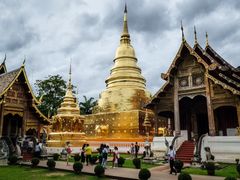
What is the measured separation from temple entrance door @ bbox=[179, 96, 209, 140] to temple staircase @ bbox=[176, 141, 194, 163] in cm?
274

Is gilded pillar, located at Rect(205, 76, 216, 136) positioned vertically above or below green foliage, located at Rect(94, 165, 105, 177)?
above

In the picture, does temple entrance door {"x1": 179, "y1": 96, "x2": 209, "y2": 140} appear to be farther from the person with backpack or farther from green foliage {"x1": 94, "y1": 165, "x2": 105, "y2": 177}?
green foliage {"x1": 94, "y1": 165, "x2": 105, "y2": 177}

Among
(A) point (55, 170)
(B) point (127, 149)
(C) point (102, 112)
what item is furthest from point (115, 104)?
(A) point (55, 170)

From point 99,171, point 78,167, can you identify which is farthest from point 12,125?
point 99,171

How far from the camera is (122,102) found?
30.4 meters

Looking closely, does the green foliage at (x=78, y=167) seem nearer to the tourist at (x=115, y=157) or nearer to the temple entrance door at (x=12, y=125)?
the tourist at (x=115, y=157)

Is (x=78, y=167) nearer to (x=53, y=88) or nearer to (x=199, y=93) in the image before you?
(x=199, y=93)

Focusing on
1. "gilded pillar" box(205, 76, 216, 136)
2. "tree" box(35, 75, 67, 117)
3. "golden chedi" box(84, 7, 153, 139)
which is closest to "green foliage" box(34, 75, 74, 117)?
"tree" box(35, 75, 67, 117)

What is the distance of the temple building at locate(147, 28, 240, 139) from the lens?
15.6 m

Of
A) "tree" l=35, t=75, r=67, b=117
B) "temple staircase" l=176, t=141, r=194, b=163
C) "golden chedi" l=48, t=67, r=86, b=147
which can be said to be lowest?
"temple staircase" l=176, t=141, r=194, b=163

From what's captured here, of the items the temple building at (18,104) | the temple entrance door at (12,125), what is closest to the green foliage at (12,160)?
the temple building at (18,104)

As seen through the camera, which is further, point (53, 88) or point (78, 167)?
point (53, 88)

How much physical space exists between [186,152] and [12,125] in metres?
13.5

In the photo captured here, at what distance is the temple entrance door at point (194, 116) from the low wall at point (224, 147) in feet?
12.5
